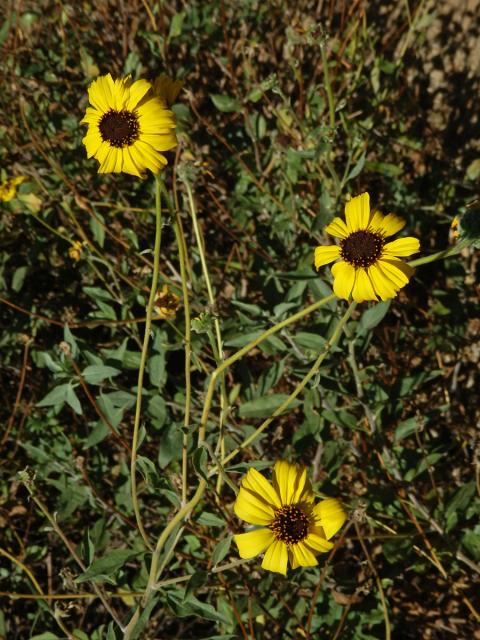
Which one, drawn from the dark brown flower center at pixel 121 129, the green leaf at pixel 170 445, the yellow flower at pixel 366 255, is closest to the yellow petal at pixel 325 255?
the yellow flower at pixel 366 255

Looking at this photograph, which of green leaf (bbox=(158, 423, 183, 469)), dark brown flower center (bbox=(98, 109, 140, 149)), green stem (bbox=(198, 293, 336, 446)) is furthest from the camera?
green leaf (bbox=(158, 423, 183, 469))

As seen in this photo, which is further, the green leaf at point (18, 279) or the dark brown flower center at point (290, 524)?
the green leaf at point (18, 279)

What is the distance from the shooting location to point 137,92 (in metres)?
1.49

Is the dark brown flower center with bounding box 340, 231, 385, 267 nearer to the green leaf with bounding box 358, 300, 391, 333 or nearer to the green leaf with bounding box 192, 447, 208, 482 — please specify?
the green leaf with bounding box 358, 300, 391, 333

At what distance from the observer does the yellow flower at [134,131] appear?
4.81ft

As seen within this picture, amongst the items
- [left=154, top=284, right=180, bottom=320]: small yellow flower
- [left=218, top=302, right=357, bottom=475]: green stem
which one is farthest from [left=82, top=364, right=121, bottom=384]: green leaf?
[left=218, top=302, right=357, bottom=475]: green stem

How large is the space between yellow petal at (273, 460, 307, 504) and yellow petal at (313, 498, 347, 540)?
6 centimetres

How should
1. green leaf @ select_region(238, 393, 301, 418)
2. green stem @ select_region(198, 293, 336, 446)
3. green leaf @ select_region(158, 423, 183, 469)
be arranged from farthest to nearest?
green leaf @ select_region(238, 393, 301, 418), green leaf @ select_region(158, 423, 183, 469), green stem @ select_region(198, 293, 336, 446)

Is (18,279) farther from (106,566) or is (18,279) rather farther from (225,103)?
(106,566)

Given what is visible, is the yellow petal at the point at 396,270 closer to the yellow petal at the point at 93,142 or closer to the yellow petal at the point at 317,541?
the yellow petal at the point at 317,541

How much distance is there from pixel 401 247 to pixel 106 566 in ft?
3.93

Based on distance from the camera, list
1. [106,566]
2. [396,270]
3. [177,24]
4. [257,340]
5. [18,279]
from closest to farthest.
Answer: [257,340] → [396,270] → [106,566] → [18,279] → [177,24]

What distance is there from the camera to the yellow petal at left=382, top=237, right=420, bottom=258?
4.64 feet

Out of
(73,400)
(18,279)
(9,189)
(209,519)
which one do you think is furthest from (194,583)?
Result: (9,189)
